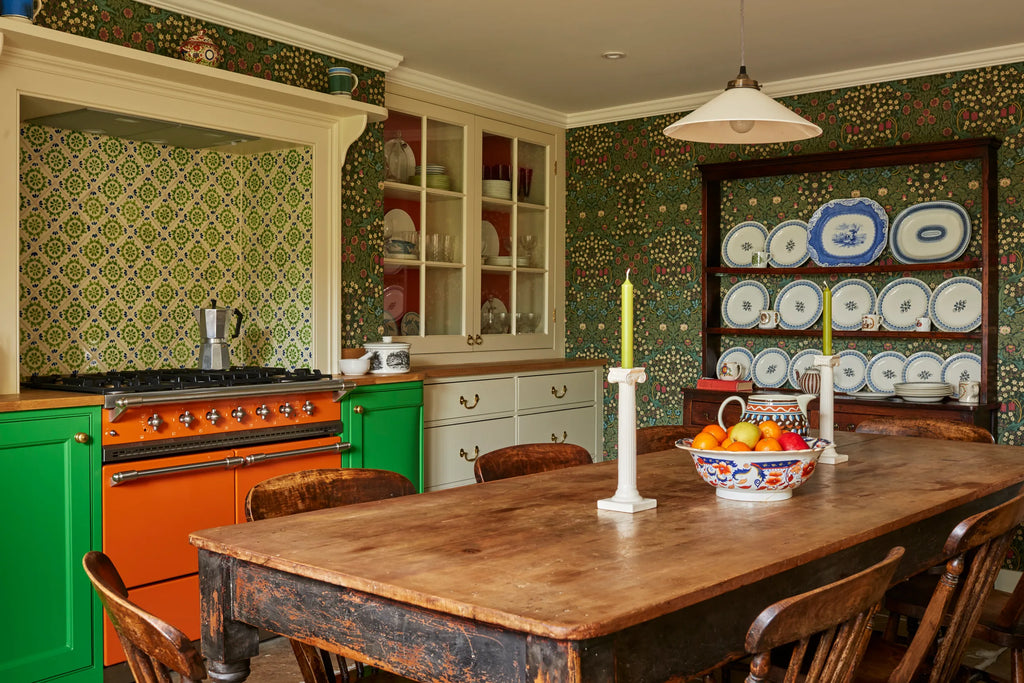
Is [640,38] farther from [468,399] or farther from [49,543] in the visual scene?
[49,543]

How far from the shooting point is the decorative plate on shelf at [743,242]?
5.08m

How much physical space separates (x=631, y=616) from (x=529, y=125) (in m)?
4.60

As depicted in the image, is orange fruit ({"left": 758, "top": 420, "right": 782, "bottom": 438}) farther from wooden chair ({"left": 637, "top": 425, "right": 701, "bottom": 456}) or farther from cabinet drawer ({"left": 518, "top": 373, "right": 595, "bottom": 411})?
cabinet drawer ({"left": 518, "top": 373, "right": 595, "bottom": 411})

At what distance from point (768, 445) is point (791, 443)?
0.05 m

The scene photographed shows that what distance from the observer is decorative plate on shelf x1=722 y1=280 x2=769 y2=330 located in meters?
5.09

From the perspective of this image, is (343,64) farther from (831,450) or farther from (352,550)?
(352,550)

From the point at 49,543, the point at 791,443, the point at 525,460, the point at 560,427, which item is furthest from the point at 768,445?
the point at 560,427

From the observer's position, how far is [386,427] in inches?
158

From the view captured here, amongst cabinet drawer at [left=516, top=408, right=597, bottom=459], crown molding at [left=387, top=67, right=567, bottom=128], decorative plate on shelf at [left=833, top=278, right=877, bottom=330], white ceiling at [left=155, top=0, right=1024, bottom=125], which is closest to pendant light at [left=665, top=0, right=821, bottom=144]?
white ceiling at [left=155, top=0, right=1024, bottom=125]

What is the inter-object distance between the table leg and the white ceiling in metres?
2.64

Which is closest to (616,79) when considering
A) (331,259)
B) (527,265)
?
(527,265)

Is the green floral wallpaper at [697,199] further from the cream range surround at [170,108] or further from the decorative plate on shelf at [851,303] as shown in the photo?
the cream range surround at [170,108]

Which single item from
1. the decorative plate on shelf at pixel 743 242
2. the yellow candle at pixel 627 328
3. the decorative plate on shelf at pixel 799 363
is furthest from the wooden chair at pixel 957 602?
the decorative plate on shelf at pixel 743 242

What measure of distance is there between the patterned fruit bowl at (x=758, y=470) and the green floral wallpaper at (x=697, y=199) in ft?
9.06
